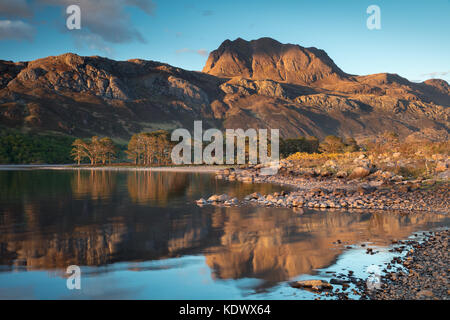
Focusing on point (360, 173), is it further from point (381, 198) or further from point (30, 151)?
point (30, 151)

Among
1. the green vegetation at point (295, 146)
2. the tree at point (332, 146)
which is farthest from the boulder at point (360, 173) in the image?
the tree at point (332, 146)

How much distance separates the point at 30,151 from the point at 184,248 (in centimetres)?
11053

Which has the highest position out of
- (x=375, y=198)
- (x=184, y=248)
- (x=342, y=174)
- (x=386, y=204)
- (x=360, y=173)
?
(x=360, y=173)

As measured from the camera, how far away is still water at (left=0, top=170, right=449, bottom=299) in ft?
32.8

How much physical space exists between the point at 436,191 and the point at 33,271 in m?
26.4

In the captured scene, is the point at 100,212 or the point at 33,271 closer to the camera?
the point at 33,271

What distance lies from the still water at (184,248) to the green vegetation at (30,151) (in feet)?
303

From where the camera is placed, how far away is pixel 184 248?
14.4 metres

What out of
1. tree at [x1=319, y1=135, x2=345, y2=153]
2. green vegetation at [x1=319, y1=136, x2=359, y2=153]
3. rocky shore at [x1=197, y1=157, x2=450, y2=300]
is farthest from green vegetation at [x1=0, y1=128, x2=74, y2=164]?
rocky shore at [x1=197, y1=157, x2=450, y2=300]

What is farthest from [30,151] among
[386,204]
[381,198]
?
[386,204]

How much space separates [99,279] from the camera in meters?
10.6
